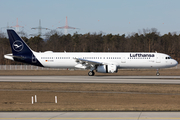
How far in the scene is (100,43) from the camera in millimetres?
127375

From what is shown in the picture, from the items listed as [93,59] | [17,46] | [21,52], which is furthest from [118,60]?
[17,46]

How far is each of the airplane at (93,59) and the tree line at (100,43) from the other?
48.6m

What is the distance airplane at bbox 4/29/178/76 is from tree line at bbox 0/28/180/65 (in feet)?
159

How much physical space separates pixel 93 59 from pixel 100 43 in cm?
8132

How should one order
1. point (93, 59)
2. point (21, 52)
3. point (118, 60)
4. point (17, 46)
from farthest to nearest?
1. point (17, 46)
2. point (21, 52)
3. point (93, 59)
4. point (118, 60)

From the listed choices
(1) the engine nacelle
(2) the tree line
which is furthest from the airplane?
(2) the tree line

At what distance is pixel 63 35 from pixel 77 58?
313ft

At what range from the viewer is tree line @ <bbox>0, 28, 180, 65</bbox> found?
336ft

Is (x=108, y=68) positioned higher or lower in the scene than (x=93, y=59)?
lower

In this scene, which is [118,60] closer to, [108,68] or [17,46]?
[108,68]

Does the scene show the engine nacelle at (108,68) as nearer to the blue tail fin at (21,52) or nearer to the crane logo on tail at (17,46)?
the blue tail fin at (21,52)

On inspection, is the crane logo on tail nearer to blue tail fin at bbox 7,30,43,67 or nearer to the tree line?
blue tail fin at bbox 7,30,43,67

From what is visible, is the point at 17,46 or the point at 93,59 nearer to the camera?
the point at 93,59
